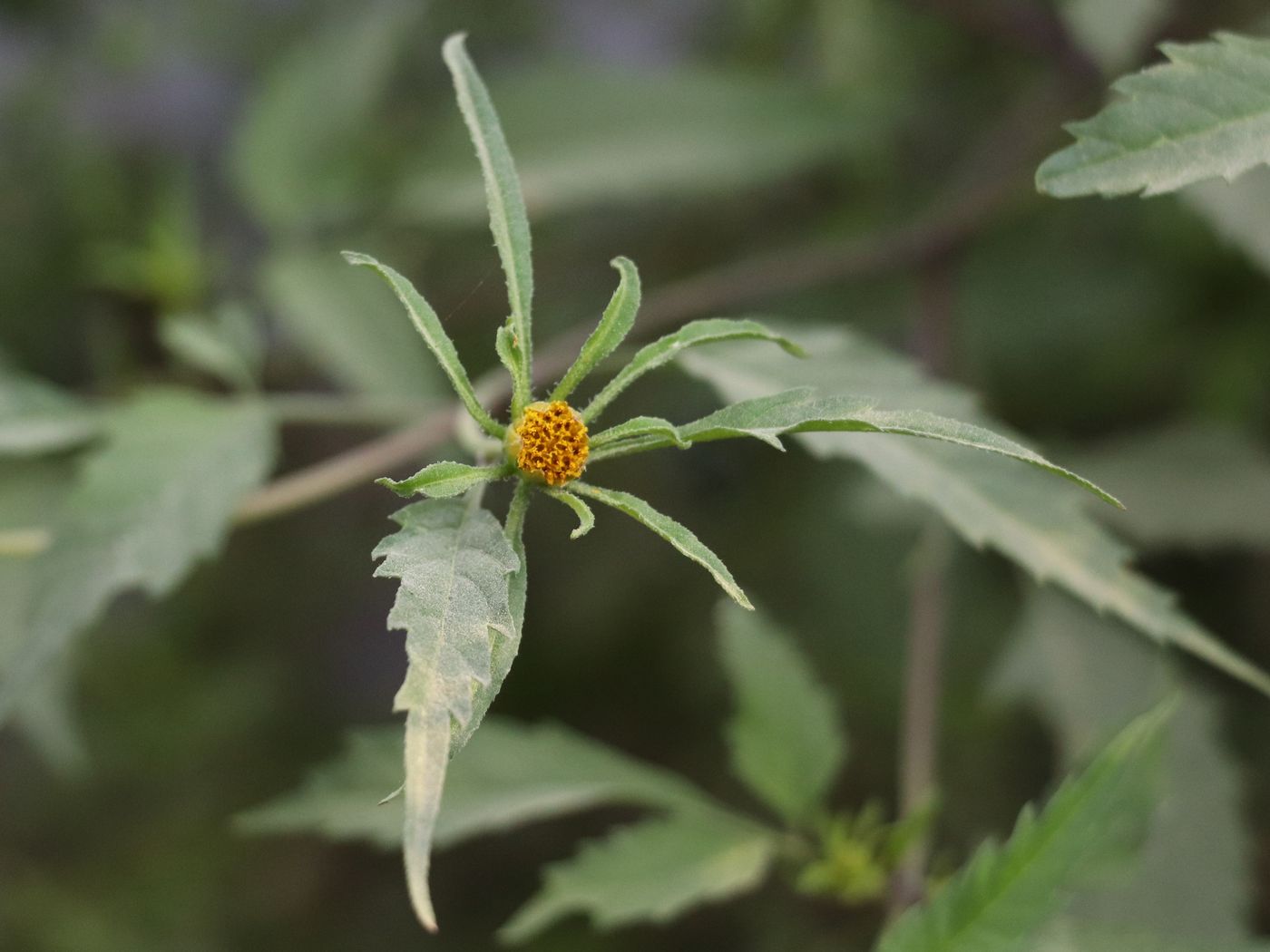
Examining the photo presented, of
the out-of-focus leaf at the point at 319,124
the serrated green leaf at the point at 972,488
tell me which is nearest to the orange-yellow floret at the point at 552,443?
the serrated green leaf at the point at 972,488

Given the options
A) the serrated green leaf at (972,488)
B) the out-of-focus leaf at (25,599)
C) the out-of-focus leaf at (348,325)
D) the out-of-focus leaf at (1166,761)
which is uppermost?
the serrated green leaf at (972,488)

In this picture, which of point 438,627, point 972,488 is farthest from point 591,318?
point 438,627

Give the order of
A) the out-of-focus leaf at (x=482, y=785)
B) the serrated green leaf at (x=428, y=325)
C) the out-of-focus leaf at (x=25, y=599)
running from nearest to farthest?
the serrated green leaf at (x=428, y=325), the out-of-focus leaf at (x=482, y=785), the out-of-focus leaf at (x=25, y=599)

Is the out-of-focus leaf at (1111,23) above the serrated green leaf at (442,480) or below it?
above

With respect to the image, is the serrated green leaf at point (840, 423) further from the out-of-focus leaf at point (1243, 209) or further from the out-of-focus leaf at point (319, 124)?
the out-of-focus leaf at point (319, 124)

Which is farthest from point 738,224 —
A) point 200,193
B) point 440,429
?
point 440,429

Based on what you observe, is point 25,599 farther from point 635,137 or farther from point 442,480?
point 635,137

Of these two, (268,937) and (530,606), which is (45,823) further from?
(530,606)
